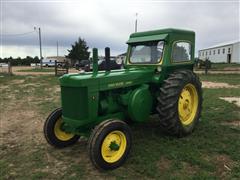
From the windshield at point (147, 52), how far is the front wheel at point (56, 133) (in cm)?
196

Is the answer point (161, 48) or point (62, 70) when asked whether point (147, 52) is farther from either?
point (62, 70)

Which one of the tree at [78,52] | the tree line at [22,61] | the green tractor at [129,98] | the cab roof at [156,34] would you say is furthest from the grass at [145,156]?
the tree line at [22,61]

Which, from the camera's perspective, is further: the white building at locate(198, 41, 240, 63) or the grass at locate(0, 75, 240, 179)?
the white building at locate(198, 41, 240, 63)

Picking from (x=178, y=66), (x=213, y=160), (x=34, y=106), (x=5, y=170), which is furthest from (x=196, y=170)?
(x=34, y=106)

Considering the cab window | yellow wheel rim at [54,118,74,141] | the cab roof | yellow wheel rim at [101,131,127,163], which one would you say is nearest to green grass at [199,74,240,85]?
the cab window

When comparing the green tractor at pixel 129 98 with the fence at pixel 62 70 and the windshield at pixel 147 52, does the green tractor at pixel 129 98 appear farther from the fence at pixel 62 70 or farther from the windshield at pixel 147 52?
the fence at pixel 62 70

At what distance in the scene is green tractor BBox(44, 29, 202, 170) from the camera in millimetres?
3982

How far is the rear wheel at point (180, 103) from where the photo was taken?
468 centimetres

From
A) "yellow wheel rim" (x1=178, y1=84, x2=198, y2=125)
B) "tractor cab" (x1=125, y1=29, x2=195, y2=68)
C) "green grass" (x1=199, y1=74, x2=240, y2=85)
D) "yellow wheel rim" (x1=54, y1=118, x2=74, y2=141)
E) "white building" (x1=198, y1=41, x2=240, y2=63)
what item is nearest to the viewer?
"yellow wheel rim" (x1=54, y1=118, x2=74, y2=141)

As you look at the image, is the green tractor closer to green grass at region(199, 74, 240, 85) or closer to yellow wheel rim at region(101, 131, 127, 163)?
yellow wheel rim at region(101, 131, 127, 163)

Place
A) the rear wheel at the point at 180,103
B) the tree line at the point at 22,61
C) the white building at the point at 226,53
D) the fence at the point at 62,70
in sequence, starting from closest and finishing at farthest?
the rear wheel at the point at 180,103 < the fence at the point at 62,70 < the white building at the point at 226,53 < the tree line at the point at 22,61

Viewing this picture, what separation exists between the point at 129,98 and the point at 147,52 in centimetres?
126

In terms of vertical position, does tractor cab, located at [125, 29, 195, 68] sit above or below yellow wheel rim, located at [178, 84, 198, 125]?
above

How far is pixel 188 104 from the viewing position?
539cm
